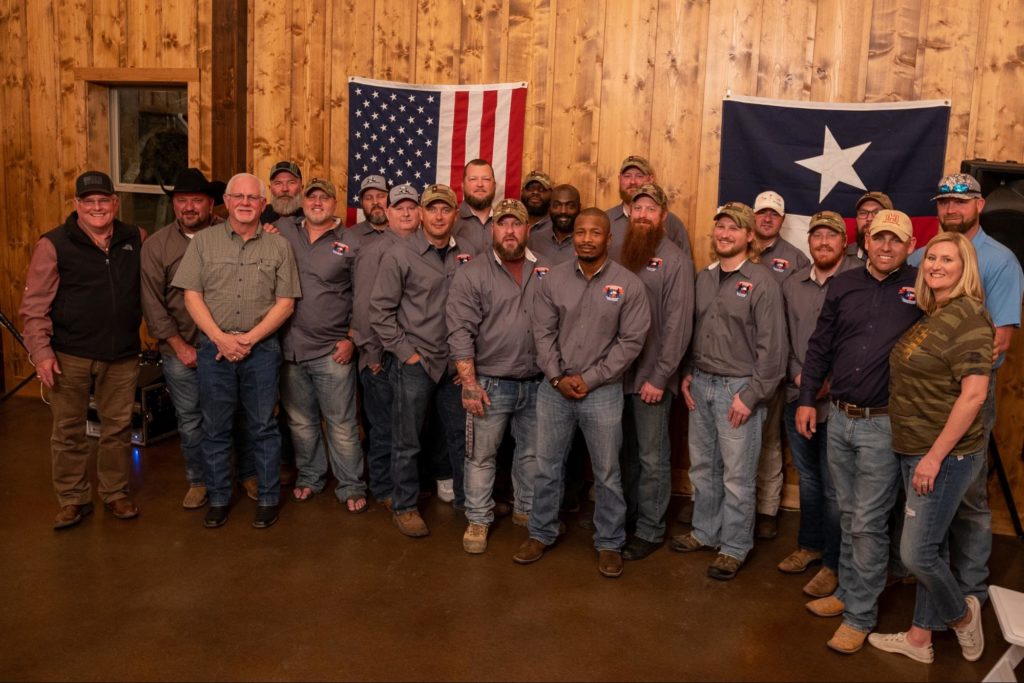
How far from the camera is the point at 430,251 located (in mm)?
4770

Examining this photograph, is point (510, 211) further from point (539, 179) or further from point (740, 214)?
point (740, 214)

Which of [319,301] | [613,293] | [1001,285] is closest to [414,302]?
[319,301]

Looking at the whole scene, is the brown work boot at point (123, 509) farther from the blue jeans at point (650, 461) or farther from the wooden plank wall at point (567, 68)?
the blue jeans at point (650, 461)

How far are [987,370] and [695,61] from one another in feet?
9.43

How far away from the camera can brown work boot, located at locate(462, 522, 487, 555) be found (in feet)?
15.1

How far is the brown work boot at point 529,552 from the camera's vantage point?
4.50 metres

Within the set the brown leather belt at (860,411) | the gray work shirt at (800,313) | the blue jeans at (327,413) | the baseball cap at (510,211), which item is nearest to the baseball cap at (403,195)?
the baseball cap at (510,211)

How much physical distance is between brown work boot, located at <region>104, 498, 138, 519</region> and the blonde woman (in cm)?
388

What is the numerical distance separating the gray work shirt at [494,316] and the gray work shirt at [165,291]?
5.03 feet

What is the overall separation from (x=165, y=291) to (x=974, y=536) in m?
4.19

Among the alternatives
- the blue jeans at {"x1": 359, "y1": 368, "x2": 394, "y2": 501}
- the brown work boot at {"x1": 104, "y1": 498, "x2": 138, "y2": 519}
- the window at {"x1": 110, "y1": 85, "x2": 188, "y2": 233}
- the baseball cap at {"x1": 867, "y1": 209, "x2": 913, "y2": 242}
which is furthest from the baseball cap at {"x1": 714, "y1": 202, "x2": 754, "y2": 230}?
the window at {"x1": 110, "y1": 85, "x2": 188, "y2": 233}

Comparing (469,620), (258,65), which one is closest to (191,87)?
(258,65)

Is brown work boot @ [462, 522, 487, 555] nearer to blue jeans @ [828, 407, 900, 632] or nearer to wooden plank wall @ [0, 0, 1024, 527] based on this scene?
blue jeans @ [828, 407, 900, 632]

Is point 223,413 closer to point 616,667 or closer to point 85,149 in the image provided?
point 616,667
